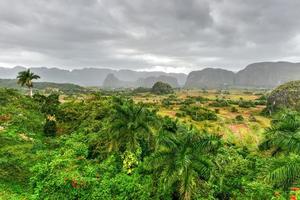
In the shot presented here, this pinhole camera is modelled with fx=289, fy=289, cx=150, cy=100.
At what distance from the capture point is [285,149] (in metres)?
26.5

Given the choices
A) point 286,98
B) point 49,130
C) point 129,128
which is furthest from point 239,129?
point 129,128

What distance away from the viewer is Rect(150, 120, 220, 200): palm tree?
21.5m

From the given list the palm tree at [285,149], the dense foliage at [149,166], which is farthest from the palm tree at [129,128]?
the palm tree at [285,149]

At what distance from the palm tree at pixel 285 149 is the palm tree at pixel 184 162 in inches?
202

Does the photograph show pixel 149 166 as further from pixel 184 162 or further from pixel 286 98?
pixel 286 98

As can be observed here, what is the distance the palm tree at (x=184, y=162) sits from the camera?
2150 centimetres

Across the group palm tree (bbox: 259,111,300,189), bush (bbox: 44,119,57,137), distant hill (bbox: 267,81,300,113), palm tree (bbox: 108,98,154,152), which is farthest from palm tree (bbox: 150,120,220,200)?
distant hill (bbox: 267,81,300,113)

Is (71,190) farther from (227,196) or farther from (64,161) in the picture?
(227,196)

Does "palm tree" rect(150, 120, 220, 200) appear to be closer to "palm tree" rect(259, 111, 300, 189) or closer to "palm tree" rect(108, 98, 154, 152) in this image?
"palm tree" rect(259, 111, 300, 189)

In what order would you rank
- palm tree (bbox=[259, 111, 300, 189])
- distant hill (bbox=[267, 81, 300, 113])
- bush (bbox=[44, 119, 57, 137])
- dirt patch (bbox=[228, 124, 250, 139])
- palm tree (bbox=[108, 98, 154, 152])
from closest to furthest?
palm tree (bbox=[259, 111, 300, 189]) → palm tree (bbox=[108, 98, 154, 152]) → bush (bbox=[44, 119, 57, 137]) → dirt patch (bbox=[228, 124, 250, 139]) → distant hill (bbox=[267, 81, 300, 113])

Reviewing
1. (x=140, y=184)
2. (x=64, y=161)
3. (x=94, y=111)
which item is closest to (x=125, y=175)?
(x=140, y=184)

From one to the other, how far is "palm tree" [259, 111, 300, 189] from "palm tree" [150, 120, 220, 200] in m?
5.14

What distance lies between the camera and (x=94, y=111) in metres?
52.6

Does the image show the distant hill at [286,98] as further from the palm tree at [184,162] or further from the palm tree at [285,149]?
the palm tree at [184,162]
